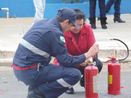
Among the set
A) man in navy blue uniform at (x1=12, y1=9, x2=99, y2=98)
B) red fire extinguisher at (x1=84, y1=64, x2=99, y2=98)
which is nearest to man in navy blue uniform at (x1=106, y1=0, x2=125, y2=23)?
red fire extinguisher at (x1=84, y1=64, x2=99, y2=98)

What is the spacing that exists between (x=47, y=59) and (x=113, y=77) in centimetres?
124

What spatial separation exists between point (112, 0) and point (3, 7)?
2.68 m

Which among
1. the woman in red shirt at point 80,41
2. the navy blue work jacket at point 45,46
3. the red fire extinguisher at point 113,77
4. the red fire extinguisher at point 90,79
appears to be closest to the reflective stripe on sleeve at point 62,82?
the navy blue work jacket at point 45,46

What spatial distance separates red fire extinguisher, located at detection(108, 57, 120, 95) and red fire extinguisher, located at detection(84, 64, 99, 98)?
361 millimetres

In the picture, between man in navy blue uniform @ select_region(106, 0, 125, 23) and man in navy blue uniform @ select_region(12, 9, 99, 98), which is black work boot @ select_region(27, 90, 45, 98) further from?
man in navy blue uniform @ select_region(106, 0, 125, 23)

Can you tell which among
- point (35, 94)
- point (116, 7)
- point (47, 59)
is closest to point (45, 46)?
point (47, 59)

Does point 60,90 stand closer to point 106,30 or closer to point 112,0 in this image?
point 106,30

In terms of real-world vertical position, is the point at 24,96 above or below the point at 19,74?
below

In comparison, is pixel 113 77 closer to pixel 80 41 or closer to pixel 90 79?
pixel 90 79

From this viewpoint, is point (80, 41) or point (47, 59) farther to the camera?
point (80, 41)

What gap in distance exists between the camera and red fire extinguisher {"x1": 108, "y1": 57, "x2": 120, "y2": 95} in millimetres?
7598

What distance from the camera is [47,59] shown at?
676 cm

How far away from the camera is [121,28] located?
42.2 feet

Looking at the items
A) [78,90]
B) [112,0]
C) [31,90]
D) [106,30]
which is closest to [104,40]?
[106,30]
